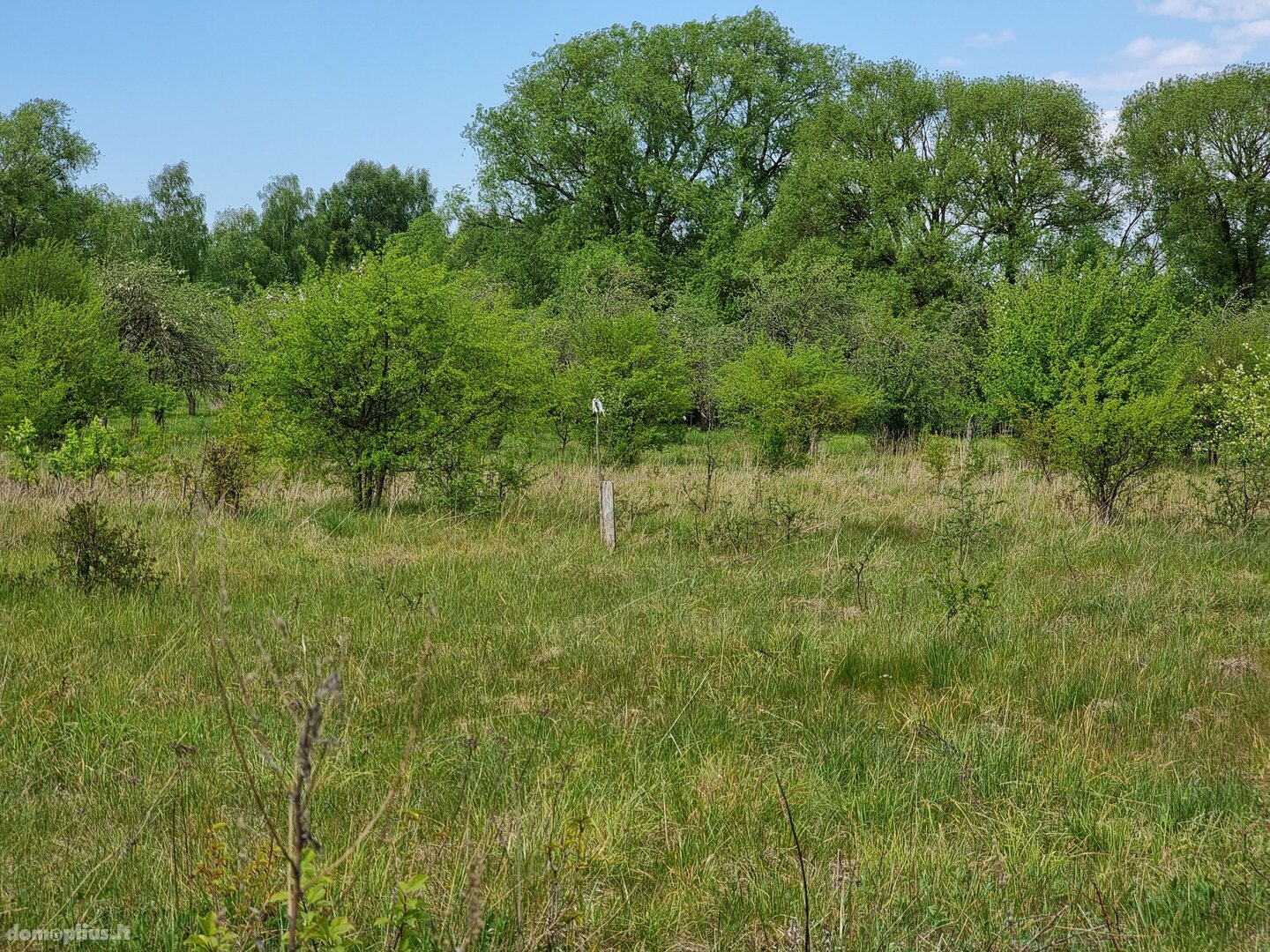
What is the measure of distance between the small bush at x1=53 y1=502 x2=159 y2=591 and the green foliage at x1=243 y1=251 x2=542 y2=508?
12.2ft

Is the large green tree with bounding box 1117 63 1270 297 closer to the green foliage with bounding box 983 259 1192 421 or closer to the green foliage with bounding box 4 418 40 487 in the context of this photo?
the green foliage with bounding box 983 259 1192 421

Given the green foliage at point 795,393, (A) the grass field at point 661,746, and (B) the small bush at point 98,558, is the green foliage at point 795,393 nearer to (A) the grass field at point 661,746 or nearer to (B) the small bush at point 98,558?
(A) the grass field at point 661,746

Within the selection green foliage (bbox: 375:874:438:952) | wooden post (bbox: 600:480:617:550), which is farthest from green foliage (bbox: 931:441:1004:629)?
green foliage (bbox: 375:874:438:952)

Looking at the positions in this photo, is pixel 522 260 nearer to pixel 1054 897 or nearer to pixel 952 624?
pixel 952 624

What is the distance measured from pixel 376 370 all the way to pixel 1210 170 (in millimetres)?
31782

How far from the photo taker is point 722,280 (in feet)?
112

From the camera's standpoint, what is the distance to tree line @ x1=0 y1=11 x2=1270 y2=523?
33.7 ft

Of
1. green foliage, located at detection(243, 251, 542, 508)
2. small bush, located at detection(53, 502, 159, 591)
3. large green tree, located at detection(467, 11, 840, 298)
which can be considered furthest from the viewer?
large green tree, located at detection(467, 11, 840, 298)

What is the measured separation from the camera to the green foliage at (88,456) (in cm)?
1043

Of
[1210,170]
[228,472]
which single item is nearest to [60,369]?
[228,472]

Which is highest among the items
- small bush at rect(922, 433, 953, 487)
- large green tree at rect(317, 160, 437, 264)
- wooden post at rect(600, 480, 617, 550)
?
large green tree at rect(317, 160, 437, 264)

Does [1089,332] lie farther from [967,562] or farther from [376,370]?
[376,370]

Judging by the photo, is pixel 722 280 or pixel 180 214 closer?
pixel 722 280

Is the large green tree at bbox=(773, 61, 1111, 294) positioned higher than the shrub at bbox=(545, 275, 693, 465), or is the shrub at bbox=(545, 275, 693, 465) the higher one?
the large green tree at bbox=(773, 61, 1111, 294)
